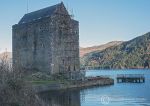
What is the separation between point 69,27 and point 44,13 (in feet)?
21.4

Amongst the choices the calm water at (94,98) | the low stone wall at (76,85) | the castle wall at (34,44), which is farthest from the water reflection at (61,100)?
the castle wall at (34,44)

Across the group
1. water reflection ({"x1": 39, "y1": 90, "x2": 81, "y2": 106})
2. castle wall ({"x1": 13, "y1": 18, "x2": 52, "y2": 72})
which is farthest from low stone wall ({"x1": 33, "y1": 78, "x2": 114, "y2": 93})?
castle wall ({"x1": 13, "y1": 18, "x2": 52, "y2": 72})

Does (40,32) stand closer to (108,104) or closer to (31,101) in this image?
(108,104)

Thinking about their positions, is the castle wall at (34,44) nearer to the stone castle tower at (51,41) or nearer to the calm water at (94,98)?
the stone castle tower at (51,41)

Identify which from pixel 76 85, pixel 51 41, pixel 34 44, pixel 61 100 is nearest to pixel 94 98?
pixel 61 100

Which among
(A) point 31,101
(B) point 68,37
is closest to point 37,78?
(B) point 68,37

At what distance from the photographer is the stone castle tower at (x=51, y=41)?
69938mm

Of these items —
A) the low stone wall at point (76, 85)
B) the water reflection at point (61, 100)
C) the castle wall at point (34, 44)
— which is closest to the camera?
the water reflection at point (61, 100)

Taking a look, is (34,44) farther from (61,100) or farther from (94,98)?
(61,100)

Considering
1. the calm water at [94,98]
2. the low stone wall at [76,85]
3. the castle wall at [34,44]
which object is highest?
the castle wall at [34,44]

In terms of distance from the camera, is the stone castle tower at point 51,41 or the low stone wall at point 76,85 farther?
the stone castle tower at point 51,41

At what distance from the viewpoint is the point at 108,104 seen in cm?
4241

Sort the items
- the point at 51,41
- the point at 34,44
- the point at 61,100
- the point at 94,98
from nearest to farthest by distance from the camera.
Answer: the point at 61,100 < the point at 94,98 < the point at 51,41 < the point at 34,44

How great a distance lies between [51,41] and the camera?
69.4 metres
